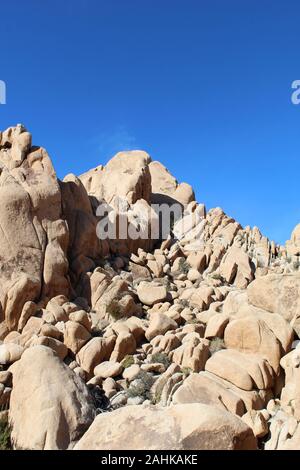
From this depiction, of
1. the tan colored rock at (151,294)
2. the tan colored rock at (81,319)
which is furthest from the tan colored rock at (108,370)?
the tan colored rock at (151,294)

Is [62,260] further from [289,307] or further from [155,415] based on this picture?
[155,415]

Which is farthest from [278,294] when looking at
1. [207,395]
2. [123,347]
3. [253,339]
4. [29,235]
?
[29,235]

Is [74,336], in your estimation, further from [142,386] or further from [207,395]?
[207,395]

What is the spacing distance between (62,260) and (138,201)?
14.5 meters

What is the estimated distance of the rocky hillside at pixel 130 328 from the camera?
11734 millimetres

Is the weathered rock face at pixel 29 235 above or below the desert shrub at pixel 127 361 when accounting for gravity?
above

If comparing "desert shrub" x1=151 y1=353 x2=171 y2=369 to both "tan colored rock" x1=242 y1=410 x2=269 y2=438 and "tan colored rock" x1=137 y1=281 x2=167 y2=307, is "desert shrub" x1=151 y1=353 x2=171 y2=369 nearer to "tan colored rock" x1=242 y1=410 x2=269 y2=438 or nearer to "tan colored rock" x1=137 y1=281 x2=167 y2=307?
"tan colored rock" x1=242 y1=410 x2=269 y2=438

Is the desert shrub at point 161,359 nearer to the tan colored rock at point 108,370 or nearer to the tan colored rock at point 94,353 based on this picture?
the tan colored rock at point 108,370

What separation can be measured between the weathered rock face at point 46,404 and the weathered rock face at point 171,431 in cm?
284

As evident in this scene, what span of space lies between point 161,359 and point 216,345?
2.97 m

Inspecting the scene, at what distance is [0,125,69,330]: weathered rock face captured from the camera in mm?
21641

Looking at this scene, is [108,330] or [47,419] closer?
[47,419]

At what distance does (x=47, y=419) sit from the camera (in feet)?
39.2
